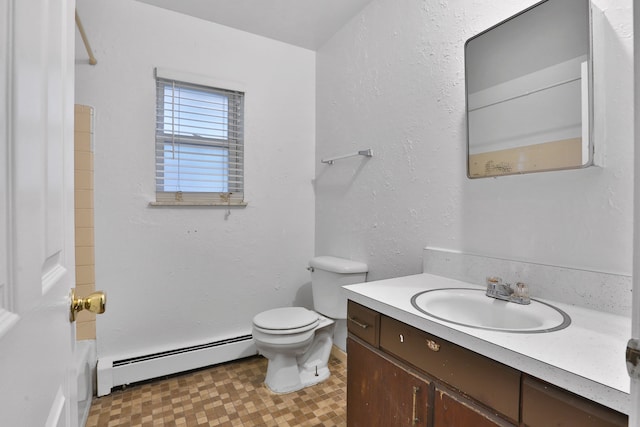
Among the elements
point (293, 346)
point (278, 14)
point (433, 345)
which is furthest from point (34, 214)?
point (278, 14)

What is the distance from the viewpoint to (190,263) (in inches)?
84.7

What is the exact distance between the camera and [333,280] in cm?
204

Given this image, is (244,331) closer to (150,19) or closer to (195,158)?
(195,158)

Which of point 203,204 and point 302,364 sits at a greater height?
point 203,204

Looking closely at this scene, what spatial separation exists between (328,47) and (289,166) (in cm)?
95

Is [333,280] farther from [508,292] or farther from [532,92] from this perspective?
[532,92]

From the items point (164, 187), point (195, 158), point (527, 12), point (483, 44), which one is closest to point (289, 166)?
point (195, 158)

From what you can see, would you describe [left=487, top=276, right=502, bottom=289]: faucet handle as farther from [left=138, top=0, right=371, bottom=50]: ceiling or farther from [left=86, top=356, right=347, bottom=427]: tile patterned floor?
[left=138, top=0, right=371, bottom=50]: ceiling

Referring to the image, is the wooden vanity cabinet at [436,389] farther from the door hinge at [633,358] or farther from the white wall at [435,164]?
the white wall at [435,164]

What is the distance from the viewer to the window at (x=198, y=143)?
207 cm

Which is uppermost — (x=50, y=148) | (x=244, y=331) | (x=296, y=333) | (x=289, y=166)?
(x=289, y=166)

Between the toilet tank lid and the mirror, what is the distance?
0.88 m

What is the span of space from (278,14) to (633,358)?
2361 millimetres

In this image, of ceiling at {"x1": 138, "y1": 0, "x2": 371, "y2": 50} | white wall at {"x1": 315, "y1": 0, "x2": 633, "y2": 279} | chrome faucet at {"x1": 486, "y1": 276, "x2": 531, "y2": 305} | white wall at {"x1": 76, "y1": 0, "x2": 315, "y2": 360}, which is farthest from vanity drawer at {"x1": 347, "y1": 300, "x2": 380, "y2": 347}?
ceiling at {"x1": 138, "y1": 0, "x2": 371, "y2": 50}
